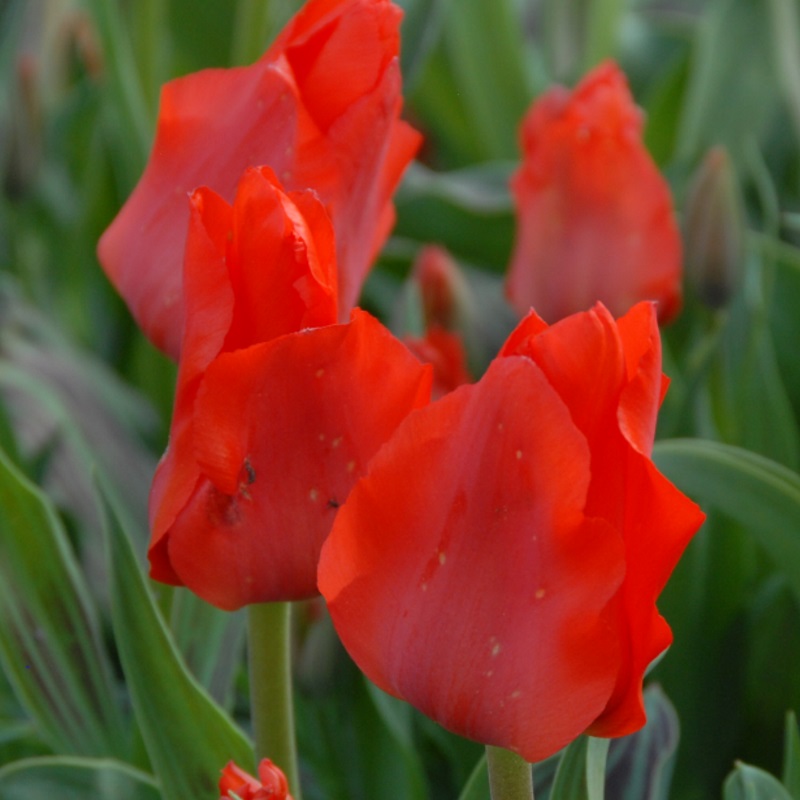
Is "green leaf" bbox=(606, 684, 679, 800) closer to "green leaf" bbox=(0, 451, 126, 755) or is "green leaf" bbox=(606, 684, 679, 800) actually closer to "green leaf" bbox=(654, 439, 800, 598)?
"green leaf" bbox=(654, 439, 800, 598)

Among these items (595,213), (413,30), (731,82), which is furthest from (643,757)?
(731,82)

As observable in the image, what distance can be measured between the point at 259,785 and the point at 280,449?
0.07m

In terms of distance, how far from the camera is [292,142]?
1.08ft

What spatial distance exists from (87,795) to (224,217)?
8.3 inches

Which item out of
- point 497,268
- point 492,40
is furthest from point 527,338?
point 492,40

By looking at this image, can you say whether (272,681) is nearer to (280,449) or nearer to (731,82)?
(280,449)

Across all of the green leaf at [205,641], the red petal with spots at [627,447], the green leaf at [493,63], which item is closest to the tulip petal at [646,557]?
the red petal with spots at [627,447]

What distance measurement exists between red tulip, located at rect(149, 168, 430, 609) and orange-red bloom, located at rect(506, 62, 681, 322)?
37 centimetres

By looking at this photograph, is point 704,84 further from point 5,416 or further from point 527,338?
point 527,338

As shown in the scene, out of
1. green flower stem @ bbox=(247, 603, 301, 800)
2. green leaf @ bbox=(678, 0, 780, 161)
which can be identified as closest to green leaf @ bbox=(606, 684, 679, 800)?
green flower stem @ bbox=(247, 603, 301, 800)

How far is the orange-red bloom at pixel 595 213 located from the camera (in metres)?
0.64

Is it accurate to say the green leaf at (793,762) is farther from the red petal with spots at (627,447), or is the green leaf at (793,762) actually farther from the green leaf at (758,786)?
the red petal with spots at (627,447)

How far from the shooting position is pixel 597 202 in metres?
0.65

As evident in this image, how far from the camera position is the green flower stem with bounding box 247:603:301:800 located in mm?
338
